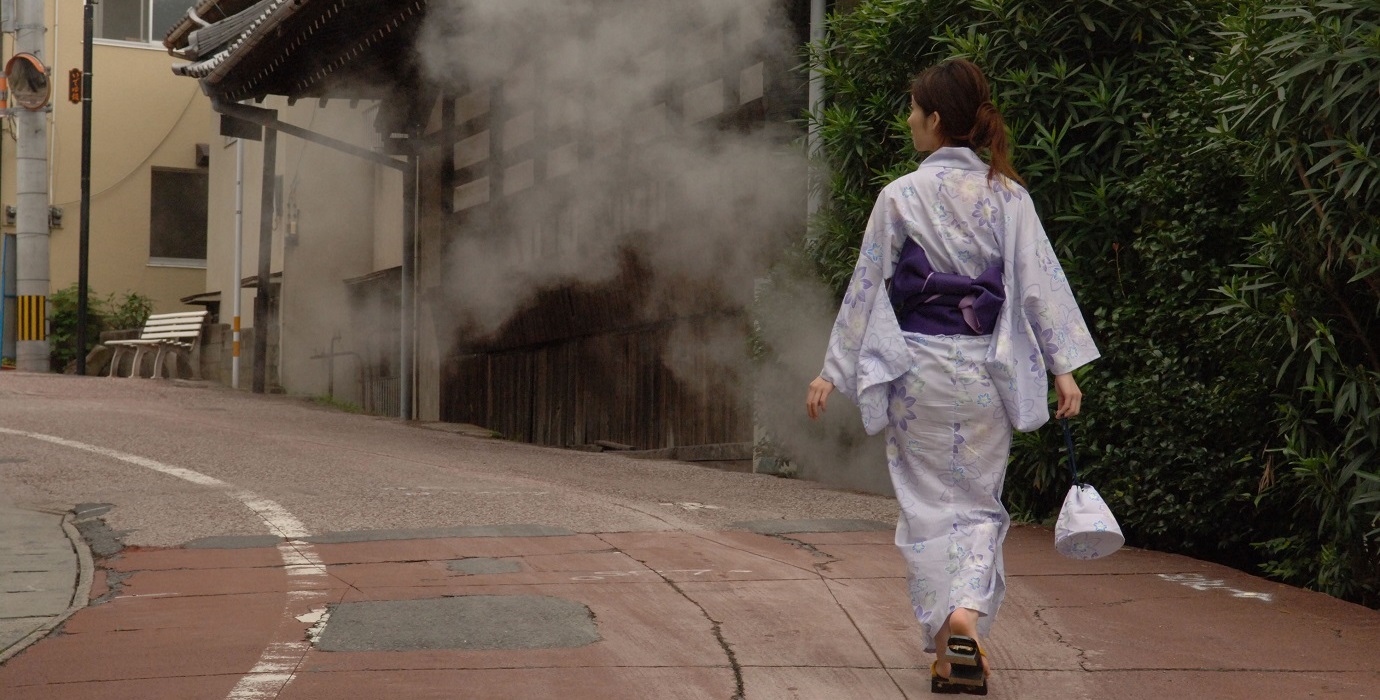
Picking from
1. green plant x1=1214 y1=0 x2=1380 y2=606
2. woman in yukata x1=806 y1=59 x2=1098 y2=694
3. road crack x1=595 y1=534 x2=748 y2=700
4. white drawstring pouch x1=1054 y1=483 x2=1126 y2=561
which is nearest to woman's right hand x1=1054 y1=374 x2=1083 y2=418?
woman in yukata x1=806 y1=59 x2=1098 y2=694

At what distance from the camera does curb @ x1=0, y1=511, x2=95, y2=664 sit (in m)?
4.06

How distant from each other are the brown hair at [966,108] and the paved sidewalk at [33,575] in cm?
280

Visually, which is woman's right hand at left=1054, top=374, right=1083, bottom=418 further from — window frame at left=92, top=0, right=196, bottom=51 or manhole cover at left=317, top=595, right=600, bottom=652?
window frame at left=92, top=0, right=196, bottom=51

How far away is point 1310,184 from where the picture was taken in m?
4.59

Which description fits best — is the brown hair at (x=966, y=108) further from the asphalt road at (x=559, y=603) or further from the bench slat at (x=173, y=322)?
the bench slat at (x=173, y=322)

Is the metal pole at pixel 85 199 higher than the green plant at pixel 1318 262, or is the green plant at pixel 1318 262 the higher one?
the metal pole at pixel 85 199

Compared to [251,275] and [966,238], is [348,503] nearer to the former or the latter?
[966,238]

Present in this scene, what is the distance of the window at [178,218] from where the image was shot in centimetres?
2462

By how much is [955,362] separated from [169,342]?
1749cm

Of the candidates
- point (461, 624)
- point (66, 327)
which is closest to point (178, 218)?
point (66, 327)

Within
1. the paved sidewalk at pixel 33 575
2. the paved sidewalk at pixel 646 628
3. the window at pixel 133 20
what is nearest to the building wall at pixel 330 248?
the window at pixel 133 20

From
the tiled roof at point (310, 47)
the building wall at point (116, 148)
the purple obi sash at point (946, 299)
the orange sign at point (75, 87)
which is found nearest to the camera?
the purple obi sash at point (946, 299)

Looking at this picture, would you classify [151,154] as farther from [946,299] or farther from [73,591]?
[946,299]

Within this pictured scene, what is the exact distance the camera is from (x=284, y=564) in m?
5.20
